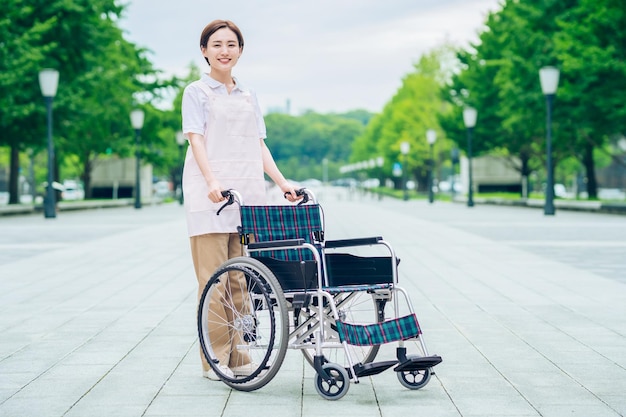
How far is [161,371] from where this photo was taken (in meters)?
5.79

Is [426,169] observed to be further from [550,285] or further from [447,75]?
[550,285]

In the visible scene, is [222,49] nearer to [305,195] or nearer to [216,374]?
[305,195]

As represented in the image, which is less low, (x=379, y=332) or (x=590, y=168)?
(x=590, y=168)

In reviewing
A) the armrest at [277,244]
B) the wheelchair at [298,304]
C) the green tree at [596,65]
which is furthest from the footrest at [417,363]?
the green tree at [596,65]

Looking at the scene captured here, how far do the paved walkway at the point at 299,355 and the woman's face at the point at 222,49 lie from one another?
176 cm

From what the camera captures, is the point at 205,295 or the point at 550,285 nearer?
the point at 205,295

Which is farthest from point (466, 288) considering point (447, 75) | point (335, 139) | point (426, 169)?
point (335, 139)

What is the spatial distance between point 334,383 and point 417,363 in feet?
1.40

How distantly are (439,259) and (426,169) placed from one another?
171 ft

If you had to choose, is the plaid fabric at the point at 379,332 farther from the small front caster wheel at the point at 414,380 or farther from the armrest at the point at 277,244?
the armrest at the point at 277,244

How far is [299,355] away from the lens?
21.0 ft

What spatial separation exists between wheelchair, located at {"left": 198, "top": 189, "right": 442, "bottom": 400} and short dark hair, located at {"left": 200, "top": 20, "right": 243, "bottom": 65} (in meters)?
0.92

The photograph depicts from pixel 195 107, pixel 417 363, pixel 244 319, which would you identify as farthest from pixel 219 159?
pixel 417 363

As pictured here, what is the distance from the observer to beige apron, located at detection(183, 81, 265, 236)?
545 centimetres
